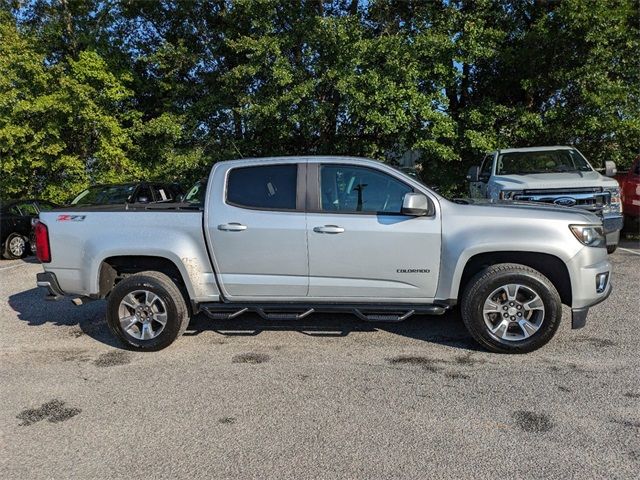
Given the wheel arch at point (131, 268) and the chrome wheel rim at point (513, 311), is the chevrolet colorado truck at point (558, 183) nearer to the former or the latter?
the chrome wheel rim at point (513, 311)

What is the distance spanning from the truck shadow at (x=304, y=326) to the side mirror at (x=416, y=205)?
4.51 feet

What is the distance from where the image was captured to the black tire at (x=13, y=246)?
1164 centimetres

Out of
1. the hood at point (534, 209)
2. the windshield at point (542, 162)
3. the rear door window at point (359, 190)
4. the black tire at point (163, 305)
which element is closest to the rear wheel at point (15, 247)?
the black tire at point (163, 305)

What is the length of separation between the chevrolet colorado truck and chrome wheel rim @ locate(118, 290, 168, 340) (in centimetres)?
585

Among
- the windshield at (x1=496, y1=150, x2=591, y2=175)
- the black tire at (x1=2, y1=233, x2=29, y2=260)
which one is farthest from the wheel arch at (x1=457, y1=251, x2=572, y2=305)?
the black tire at (x1=2, y1=233, x2=29, y2=260)

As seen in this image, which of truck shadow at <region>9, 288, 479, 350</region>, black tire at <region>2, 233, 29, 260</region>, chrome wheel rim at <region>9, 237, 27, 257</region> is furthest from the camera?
chrome wheel rim at <region>9, 237, 27, 257</region>

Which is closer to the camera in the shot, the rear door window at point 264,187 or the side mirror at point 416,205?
the side mirror at point 416,205

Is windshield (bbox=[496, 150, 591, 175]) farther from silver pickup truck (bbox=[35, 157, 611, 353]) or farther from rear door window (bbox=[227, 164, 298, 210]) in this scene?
rear door window (bbox=[227, 164, 298, 210])

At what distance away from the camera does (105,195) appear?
10133 millimetres

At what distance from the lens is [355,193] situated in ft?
15.5

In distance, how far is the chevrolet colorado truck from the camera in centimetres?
799

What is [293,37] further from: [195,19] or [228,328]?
[228,328]

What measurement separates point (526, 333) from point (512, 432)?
4.80ft

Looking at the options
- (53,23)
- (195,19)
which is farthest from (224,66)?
(53,23)
